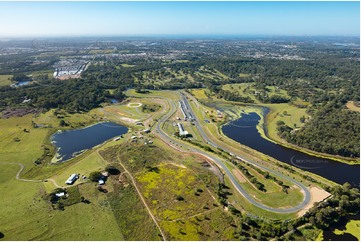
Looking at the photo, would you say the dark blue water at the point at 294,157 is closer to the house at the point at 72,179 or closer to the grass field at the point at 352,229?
the grass field at the point at 352,229

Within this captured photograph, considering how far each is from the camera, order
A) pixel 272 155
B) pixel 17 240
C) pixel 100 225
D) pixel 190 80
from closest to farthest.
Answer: pixel 17 240, pixel 100 225, pixel 272 155, pixel 190 80

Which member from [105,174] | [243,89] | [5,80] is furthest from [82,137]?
[5,80]

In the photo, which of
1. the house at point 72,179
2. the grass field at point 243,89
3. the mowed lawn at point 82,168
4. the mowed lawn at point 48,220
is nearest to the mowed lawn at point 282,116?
the grass field at point 243,89

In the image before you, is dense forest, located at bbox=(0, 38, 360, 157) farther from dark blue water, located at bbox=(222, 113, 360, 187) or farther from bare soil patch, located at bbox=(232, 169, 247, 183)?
bare soil patch, located at bbox=(232, 169, 247, 183)

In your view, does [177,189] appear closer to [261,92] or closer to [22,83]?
[261,92]

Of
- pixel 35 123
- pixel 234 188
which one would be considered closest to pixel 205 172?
pixel 234 188

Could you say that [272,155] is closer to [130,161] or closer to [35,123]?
[130,161]
